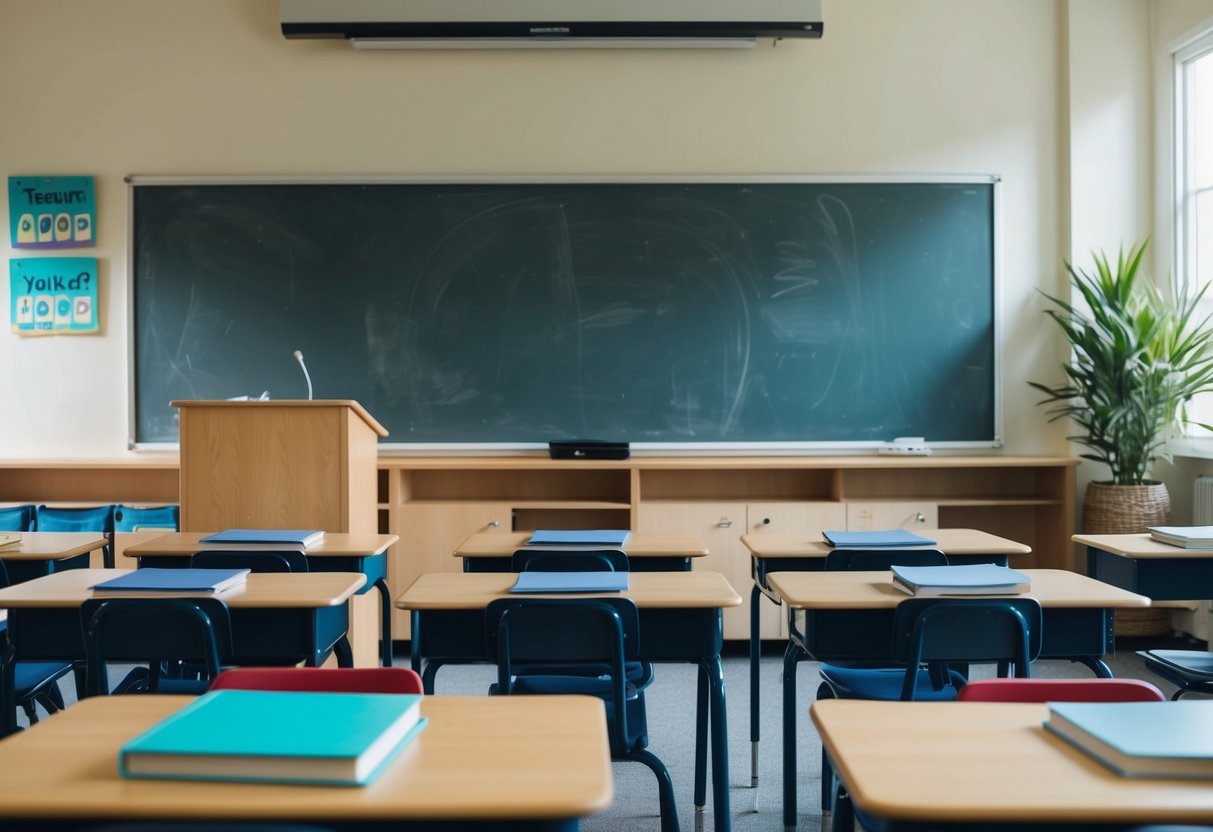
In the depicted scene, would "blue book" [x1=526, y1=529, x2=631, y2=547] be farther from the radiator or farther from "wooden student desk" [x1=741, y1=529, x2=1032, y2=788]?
the radiator

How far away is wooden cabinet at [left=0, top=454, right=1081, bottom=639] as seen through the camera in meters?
4.66

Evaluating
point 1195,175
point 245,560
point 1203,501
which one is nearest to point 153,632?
point 245,560

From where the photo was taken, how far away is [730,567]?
4664mm

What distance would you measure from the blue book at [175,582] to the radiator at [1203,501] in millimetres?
4471

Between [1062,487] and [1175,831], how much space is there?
4281 mm

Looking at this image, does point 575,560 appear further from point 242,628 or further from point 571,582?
point 242,628

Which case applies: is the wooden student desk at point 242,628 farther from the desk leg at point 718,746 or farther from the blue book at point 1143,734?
the blue book at point 1143,734

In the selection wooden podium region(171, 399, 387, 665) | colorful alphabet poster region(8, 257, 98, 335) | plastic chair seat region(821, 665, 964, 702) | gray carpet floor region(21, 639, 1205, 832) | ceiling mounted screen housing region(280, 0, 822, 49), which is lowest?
gray carpet floor region(21, 639, 1205, 832)

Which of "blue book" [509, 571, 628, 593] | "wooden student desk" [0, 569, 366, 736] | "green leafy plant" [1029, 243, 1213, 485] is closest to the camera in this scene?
"blue book" [509, 571, 628, 593]

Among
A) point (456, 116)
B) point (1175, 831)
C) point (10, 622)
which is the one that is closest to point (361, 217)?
point (456, 116)

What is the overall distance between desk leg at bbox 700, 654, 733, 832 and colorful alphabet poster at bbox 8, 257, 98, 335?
425 cm

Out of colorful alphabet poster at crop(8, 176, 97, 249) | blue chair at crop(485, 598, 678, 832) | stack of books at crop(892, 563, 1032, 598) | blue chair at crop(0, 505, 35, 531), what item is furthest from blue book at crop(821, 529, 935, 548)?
colorful alphabet poster at crop(8, 176, 97, 249)

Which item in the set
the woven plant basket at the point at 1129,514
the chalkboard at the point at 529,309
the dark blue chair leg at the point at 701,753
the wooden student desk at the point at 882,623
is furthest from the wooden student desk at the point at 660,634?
the woven plant basket at the point at 1129,514

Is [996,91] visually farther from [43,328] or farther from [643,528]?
[43,328]
